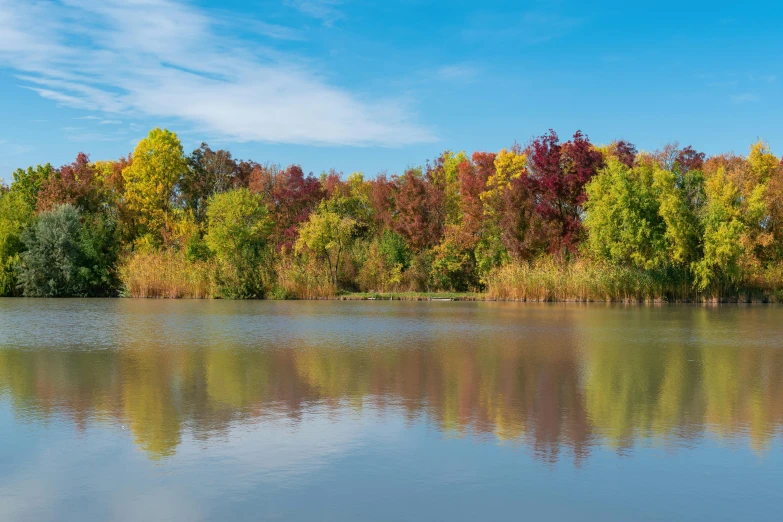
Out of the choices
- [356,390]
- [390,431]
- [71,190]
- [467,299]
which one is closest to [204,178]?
[71,190]

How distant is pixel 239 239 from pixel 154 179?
41.5 feet

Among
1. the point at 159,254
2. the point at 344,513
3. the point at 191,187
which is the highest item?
the point at 191,187

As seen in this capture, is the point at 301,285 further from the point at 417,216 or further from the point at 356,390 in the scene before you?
the point at 356,390

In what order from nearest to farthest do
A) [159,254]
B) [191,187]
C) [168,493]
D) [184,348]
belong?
[168,493]
[184,348]
[159,254]
[191,187]

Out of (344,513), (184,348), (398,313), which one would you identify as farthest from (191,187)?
(344,513)

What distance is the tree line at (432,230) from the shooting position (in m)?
36.1

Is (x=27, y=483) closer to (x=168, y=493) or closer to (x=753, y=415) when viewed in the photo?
(x=168, y=493)

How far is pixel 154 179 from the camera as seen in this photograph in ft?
165

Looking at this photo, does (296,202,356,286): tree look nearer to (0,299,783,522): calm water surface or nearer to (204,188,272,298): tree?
(204,188,272,298): tree

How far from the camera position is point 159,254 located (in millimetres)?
42250

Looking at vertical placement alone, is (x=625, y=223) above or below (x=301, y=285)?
above

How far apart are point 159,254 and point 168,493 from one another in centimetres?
3853

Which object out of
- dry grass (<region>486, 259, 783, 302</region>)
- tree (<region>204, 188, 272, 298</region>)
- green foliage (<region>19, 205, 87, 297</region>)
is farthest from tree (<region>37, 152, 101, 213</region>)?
dry grass (<region>486, 259, 783, 302</region>)

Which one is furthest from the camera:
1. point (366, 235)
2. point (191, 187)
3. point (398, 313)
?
point (191, 187)
